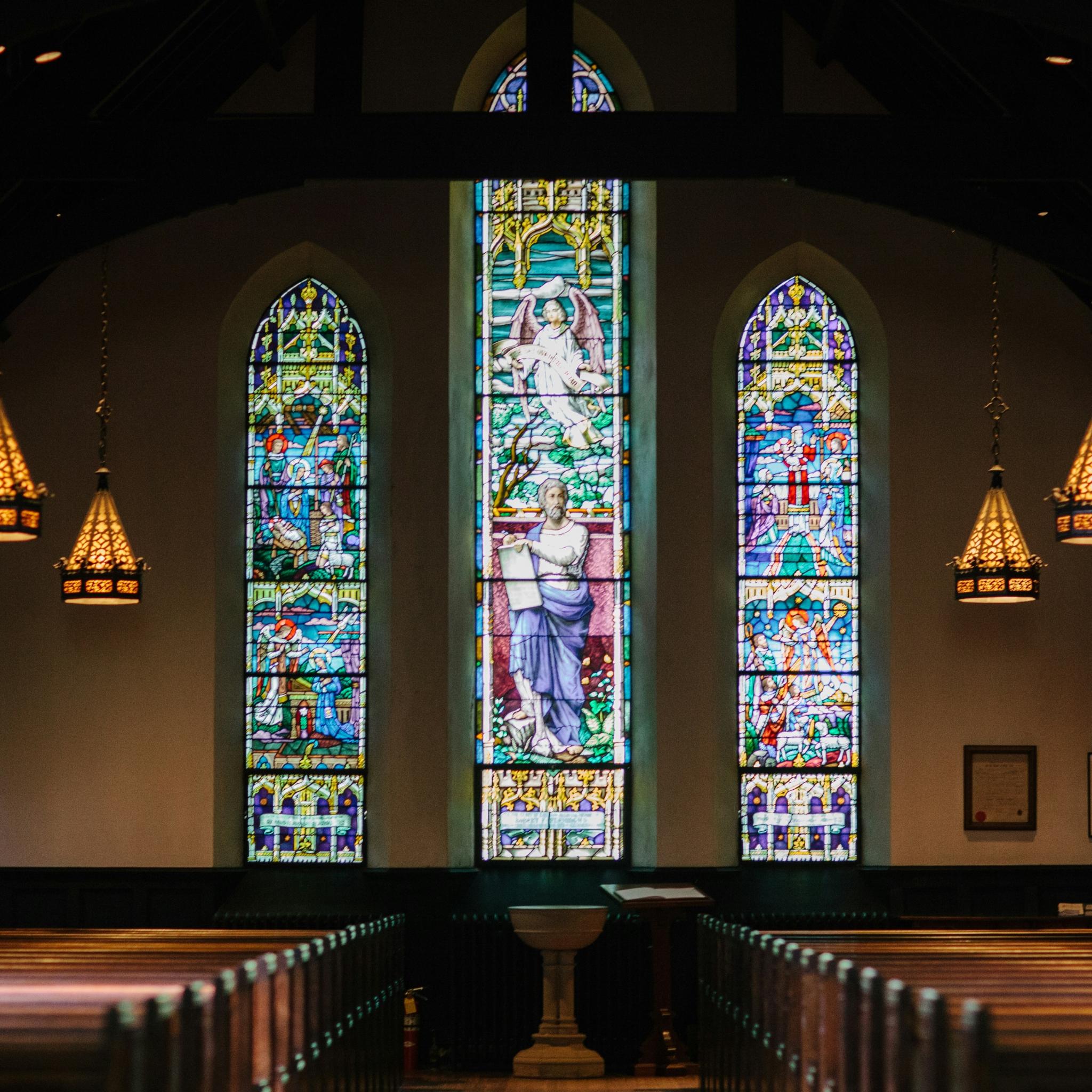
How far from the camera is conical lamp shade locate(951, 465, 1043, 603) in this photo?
8.89 m

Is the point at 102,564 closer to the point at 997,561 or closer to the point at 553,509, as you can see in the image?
the point at 553,509

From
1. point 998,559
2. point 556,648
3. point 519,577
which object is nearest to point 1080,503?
point 998,559

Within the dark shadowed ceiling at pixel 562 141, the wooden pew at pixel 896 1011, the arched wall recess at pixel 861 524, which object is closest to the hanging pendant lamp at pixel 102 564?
the dark shadowed ceiling at pixel 562 141

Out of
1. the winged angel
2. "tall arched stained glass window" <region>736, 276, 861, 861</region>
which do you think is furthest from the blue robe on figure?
"tall arched stained glass window" <region>736, 276, 861, 861</region>

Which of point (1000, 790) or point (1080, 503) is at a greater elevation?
point (1080, 503)

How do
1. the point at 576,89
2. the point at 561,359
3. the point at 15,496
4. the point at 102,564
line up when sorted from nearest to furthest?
the point at 15,496, the point at 102,564, the point at 561,359, the point at 576,89

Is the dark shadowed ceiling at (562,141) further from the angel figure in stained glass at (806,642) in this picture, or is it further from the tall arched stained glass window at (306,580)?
the angel figure in stained glass at (806,642)

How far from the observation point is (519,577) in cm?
1088

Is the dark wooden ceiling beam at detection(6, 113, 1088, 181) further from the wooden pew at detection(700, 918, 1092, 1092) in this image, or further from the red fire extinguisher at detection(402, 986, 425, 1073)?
the red fire extinguisher at detection(402, 986, 425, 1073)

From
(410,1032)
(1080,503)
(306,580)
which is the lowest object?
(410,1032)

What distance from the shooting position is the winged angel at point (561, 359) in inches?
433

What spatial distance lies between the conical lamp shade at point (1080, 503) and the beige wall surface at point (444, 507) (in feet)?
10.2

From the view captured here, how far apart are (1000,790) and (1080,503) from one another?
3.48 meters

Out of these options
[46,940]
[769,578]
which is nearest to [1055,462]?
[769,578]
